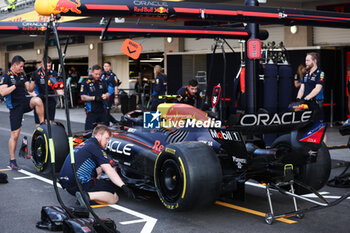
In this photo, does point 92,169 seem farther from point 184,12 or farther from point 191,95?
point 191,95

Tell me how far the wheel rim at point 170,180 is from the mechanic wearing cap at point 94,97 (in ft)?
13.6

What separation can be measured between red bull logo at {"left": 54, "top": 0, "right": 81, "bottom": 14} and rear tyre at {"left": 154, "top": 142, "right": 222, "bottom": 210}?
1.73 metres

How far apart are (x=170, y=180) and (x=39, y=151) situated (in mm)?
3103

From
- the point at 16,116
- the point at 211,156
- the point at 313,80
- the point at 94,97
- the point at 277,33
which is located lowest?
the point at 211,156

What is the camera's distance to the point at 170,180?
5.56 meters

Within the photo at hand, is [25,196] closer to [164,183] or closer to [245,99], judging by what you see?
[164,183]

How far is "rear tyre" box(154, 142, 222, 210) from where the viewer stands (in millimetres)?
5148

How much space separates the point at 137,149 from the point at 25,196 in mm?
1650

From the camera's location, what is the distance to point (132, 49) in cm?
767

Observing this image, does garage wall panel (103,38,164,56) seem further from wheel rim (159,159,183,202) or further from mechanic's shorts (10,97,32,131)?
wheel rim (159,159,183,202)

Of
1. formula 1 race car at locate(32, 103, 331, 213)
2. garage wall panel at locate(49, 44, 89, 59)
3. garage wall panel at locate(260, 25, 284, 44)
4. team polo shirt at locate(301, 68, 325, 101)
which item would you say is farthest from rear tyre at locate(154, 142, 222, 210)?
garage wall panel at locate(49, 44, 89, 59)

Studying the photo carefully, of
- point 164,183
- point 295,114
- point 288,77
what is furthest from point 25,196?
point 288,77

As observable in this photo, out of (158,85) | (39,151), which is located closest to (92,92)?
(39,151)

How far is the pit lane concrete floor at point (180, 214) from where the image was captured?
17.3ft
